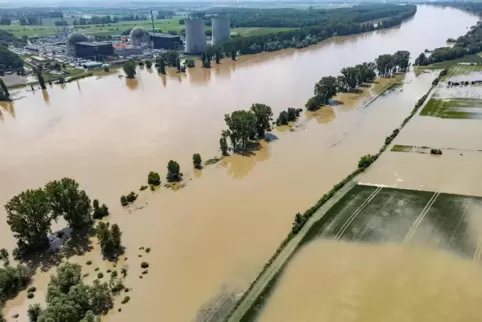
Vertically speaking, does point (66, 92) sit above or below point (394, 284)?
below

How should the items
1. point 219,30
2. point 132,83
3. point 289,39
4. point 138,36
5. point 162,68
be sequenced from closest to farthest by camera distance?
point 132,83 < point 162,68 < point 138,36 < point 219,30 < point 289,39

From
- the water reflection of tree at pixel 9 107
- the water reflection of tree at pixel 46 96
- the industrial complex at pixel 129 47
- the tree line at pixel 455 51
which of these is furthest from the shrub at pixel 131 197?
the tree line at pixel 455 51

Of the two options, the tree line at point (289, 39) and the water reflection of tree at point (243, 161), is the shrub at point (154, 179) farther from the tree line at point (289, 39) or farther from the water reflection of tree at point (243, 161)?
the tree line at point (289, 39)

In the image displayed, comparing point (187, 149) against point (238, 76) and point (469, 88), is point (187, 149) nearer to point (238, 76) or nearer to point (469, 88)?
point (238, 76)

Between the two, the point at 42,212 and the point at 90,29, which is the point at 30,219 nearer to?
the point at 42,212

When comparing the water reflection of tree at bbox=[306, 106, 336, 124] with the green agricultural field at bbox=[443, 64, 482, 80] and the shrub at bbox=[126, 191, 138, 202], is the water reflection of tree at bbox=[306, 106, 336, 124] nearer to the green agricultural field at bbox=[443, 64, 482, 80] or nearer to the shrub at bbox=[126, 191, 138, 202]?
the shrub at bbox=[126, 191, 138, 202]

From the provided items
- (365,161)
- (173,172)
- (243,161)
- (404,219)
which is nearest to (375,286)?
(404,219)

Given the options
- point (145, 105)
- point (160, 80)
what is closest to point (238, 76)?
point (160, 80)

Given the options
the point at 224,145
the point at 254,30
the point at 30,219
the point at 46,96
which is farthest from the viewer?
the point at 254,30
